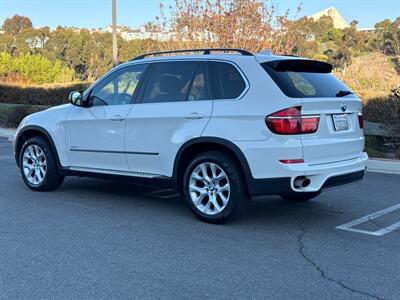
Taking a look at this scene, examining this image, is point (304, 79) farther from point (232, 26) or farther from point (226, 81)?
point (232, 26)

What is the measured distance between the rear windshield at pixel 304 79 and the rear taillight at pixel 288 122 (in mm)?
204

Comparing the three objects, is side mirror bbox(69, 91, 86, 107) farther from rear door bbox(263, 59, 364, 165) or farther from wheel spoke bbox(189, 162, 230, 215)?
rear door bbox(263, 59, 364, 165)

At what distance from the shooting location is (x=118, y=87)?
7180 millimetres

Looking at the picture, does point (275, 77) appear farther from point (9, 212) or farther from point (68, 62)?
point (68, 62)

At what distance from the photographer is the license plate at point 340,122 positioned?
5.99m

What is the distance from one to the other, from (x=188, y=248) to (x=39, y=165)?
3.42 metres

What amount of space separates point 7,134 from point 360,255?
14.0 meters

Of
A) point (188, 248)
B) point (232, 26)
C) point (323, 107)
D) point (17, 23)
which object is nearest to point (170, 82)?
point (323, 107)

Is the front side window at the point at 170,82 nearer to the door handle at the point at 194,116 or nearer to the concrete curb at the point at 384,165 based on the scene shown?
the door handle at the point at 194,116

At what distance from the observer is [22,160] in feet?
26.7

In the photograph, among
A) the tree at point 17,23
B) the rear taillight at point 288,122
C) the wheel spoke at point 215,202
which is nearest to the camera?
the rear taillight at point 288,122

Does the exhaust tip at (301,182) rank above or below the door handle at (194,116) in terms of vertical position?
below

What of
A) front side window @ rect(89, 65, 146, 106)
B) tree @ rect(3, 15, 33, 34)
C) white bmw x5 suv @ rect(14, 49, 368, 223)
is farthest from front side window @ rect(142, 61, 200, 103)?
tree @ rect(3, 15, 33, 34)

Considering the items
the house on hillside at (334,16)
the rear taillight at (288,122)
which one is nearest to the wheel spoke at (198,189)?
the rear taillight at (288,122)
